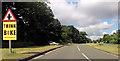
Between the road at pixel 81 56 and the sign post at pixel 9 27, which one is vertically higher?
the sign post at pixel 9 27

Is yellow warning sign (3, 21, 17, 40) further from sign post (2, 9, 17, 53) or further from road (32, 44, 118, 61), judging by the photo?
road (32, 44, 118, 61)

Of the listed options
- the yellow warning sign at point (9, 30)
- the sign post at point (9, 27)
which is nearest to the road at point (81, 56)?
the yellow warning sign at point (9, 30)

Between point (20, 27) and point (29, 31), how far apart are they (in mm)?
5151

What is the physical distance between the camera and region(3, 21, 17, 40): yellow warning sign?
42.2ft

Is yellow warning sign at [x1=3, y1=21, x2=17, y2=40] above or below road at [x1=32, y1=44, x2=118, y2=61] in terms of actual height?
above

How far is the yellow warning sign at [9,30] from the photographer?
507 inches

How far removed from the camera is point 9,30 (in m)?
13.0

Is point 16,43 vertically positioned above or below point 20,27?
below

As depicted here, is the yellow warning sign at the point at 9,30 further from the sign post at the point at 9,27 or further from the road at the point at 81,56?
the road at the point at 81,56

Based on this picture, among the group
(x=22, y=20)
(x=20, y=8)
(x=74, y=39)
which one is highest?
(x=20, y=8)

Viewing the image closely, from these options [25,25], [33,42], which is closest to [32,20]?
[25,25]

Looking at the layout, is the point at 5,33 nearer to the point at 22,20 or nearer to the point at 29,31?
the point at 22,20

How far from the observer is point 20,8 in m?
34.6

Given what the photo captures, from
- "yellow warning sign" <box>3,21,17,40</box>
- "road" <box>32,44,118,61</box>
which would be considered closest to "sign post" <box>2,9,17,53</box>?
"yellow warning sign" <box>3,21,17,40</box>
